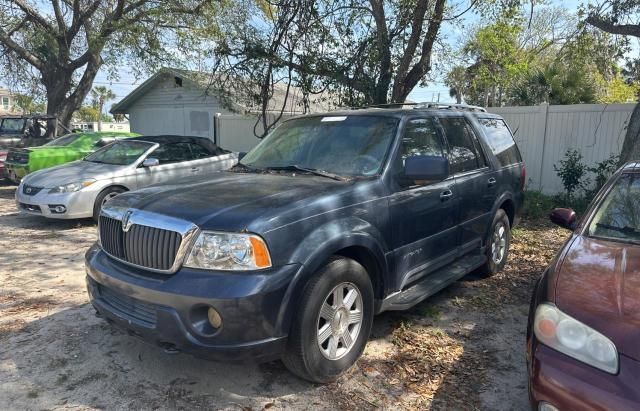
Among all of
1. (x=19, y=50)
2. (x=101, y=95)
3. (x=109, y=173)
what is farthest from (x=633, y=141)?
(x=101, y=95)

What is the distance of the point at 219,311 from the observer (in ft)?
9.05

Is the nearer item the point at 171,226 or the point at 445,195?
the point at 171,226

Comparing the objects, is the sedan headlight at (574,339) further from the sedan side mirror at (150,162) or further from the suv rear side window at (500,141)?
the sedan side mirror at (150,162)

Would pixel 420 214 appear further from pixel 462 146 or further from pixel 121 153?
pixel 121 153

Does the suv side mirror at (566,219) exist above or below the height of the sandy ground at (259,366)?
above

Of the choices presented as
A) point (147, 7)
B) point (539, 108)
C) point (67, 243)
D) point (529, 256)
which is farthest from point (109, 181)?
point (147, 7)

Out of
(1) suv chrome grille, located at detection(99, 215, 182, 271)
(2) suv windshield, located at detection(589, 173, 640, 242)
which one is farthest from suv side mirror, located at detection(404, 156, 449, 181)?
(1) suv chrome grille, located at detection(99, 215, 182, 271)

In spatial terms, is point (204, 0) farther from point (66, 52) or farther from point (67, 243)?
point (67, 243)

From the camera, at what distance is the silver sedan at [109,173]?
7.89 m

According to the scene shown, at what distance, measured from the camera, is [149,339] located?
301 cm

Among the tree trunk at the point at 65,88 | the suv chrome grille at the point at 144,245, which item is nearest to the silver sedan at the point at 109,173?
the suv chrome grille at the point at 144,245

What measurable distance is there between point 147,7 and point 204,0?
121 inches

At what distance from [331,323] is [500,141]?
138 inches

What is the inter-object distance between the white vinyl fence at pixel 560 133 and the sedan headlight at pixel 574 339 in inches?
338
